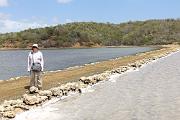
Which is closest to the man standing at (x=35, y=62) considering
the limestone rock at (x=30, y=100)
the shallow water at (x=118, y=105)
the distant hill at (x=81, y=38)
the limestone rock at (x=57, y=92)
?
the limestone rock at (x=57, y=92)

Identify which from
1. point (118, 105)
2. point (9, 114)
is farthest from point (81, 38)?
point (9, 114)

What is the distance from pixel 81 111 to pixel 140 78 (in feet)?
36.1

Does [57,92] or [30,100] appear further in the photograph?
[57,92]

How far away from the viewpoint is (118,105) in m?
15.4

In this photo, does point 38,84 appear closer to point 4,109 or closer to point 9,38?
point 4,109

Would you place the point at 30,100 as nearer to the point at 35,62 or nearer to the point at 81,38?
the point at 35,62

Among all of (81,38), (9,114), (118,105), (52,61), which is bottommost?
(52,61)

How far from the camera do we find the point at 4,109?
13766 mm

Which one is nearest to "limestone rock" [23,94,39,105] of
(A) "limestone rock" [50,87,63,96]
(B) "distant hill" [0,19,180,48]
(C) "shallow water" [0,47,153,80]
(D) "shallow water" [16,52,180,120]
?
(D) "shallow water" [16,52,180,120]

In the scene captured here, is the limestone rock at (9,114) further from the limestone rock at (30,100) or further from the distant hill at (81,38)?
the distant hill at (81,38)

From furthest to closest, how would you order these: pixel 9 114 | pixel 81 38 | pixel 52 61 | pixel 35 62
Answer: pixel 81 38 → pixel 52 61 → pixel 35 62 → pixel 9 114

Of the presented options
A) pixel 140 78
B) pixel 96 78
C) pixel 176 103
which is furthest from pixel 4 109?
pixel 140 78

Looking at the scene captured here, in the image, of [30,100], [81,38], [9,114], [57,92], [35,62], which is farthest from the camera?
[81,38]

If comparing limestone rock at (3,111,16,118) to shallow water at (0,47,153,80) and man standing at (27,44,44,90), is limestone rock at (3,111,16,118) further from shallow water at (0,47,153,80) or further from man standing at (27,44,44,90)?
shallow water at (0,47,153,80)
